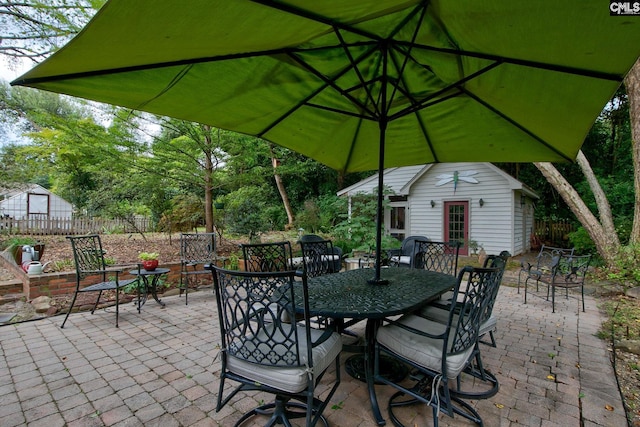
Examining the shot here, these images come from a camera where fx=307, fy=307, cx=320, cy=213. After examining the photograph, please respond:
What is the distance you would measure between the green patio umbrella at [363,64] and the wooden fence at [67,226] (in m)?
9.86

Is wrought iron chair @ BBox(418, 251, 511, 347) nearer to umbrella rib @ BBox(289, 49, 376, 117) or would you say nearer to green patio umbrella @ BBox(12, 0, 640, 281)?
green patio umbrella @ BBox(12, 0, 640, 281)

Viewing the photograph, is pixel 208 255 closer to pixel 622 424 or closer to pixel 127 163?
pixel 127 163

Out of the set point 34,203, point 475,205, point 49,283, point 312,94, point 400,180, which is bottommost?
point 49,283

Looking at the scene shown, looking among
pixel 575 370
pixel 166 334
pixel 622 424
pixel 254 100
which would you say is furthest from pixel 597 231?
pixel 166 334

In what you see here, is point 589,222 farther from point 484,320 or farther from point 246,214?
point 246,214

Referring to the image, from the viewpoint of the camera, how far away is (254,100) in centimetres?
246

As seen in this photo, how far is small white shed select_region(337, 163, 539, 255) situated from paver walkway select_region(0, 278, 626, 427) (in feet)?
18.2

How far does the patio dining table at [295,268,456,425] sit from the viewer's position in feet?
5.95

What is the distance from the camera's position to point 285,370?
5.15ft

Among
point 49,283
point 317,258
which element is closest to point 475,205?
point 317,258

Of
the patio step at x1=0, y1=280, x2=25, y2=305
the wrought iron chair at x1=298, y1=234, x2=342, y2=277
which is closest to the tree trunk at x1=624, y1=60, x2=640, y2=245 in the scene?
the wrought iron chair at x1=298, y1=234, x2=342, y2=277

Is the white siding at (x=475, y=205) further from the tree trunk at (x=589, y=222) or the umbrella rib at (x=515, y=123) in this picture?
the umbrella rib at (x=515, y=123)

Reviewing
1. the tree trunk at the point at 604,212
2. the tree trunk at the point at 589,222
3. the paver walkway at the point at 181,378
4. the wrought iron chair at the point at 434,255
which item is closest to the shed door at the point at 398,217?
the tree trunk at the point at 589,222

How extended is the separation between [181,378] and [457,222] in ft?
29.8
